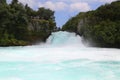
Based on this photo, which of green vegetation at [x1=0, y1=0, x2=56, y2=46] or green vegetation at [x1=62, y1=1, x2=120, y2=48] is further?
green vegetation at [x1=0, y1=0, x2=56, y2=46]

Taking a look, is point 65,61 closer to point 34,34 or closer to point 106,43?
point 106,43

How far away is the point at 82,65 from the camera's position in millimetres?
15703

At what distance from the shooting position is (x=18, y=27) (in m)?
35.2

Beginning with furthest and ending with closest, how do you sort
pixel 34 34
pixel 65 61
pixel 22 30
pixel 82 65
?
pixel 34 34, pixel 22 30, pixel 65 61, pixel 82 65

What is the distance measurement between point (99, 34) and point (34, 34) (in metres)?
9.78

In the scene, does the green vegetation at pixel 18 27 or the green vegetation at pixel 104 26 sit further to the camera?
the green vegetation at pixel 18 27

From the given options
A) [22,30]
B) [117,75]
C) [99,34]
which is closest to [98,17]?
[99,34]

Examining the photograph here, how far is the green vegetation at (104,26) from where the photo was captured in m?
30.4

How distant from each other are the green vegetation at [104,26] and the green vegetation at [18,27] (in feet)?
20.6

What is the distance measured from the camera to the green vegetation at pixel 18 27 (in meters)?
34.5

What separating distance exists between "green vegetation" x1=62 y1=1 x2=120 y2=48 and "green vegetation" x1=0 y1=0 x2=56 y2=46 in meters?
6.28

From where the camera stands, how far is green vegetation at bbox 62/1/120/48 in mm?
30359

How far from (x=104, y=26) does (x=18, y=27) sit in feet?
32.5

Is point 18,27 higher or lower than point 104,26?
lower
